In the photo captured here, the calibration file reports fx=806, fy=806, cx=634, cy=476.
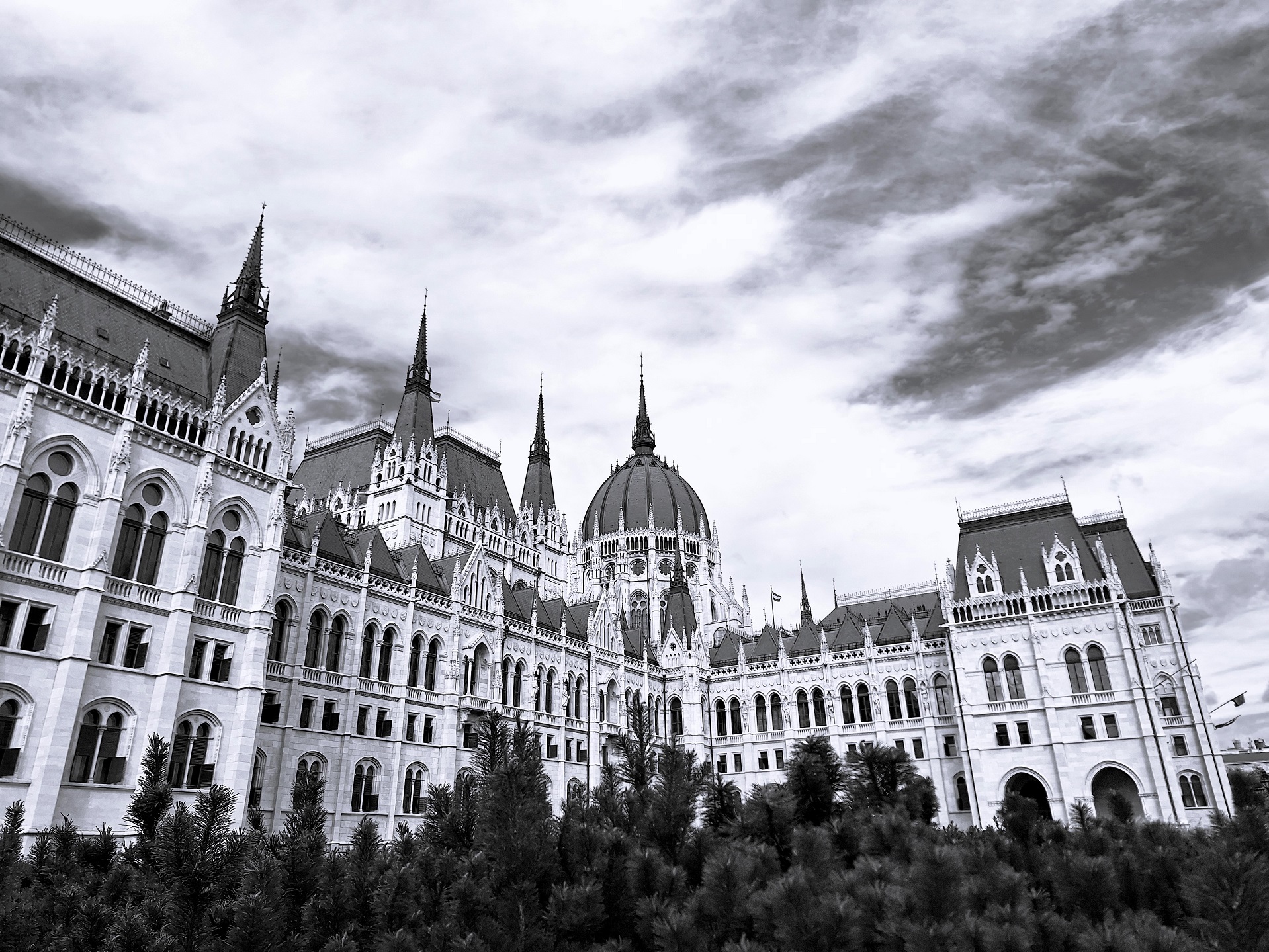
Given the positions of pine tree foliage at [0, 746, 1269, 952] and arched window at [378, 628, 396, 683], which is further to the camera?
arched window at [378, 628, 396, 683]

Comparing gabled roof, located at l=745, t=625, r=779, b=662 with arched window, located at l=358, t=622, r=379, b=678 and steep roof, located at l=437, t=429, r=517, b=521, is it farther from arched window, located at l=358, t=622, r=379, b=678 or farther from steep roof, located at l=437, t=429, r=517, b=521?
arched window, located at l=358, t=622, r=379, b=678

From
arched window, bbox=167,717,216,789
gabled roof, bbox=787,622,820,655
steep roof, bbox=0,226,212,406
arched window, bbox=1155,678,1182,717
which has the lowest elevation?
arched window, bbox=167,717,216,789

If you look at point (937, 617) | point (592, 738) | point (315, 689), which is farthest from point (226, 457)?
point (937, 617)

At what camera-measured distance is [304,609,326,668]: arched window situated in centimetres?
3897

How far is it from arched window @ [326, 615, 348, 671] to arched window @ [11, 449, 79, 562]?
13.7m

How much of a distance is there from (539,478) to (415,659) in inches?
1881

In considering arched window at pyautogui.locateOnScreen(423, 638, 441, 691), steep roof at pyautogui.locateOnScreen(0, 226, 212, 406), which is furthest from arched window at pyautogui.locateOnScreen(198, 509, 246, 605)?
arched window at pyautogui.locateOnScreen(423, 638, 441, 691)

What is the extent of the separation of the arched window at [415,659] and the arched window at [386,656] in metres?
1.06

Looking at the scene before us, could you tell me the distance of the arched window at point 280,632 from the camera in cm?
3731

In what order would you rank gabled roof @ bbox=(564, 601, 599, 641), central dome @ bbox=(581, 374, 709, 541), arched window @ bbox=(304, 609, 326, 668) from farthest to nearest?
central dome @ bbox=(581, 374, 709, 541) → gabled roof @ bbox=(564, 601, 599, 641) → arched window @ bbox=(304, 609, 326, 668)

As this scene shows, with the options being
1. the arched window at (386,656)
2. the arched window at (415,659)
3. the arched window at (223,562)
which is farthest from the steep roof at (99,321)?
the arched window at (415,659)

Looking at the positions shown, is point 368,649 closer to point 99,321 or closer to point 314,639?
point 314,639

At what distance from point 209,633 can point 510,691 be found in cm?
2170

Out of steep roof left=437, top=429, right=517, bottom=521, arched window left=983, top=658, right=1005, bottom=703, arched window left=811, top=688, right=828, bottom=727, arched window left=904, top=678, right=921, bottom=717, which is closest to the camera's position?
arched window left=983, top=658, right=1005, bottom=703
